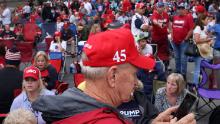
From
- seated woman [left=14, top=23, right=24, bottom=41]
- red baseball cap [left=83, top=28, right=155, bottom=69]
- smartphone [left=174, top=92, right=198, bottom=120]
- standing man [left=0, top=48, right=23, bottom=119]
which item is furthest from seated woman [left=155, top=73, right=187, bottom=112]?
seated woman [left=14, top=23, right=24, bottom=41]

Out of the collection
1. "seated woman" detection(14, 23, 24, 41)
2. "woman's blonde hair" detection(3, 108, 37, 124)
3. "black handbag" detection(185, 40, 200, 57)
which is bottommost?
"seated woman" detection(14, 23, 24, 41)

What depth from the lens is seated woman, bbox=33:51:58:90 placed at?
650cm

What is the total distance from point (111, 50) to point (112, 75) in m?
0.10

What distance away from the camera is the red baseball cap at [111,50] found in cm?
179

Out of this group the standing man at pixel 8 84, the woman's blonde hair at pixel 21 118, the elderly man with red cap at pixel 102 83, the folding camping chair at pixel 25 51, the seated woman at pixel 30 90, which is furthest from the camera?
the folding camping chair at pixel 25 51

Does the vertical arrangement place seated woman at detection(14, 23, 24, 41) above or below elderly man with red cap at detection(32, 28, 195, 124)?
below

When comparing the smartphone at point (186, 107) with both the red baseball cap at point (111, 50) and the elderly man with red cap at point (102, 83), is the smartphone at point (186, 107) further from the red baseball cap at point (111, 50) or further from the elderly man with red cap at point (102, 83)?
the red baseball cap at point (111, 50)

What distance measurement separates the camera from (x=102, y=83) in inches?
72.4

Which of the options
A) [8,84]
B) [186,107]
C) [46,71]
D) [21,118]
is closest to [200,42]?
[46,71]

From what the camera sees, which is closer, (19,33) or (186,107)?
(186,107)

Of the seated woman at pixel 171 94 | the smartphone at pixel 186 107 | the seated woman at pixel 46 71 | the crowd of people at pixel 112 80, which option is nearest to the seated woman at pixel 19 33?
the crowd of people at pixel 112 80

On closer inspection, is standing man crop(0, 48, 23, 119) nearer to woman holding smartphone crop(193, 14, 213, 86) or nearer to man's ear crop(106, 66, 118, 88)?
man's ear crop(106, 66, 118, 88)

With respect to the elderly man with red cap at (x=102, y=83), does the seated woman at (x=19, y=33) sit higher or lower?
lower

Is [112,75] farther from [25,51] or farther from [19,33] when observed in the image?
[19,33]
